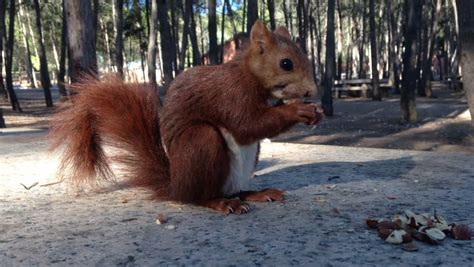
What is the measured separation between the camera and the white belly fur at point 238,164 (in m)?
2.39

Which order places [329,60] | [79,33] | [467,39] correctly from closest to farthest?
[79,33], [467,39], [329,60]

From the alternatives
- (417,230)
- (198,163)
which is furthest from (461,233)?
(198,163)

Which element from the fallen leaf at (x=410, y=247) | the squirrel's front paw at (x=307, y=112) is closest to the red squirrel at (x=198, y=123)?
the squirrel's front paw at (x=307, y=112)

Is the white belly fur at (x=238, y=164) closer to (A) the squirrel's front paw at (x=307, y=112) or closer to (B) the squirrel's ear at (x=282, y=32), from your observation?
(A) the squirrel's front paw at (x=307, y=112)

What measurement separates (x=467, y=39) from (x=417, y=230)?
17.2ft

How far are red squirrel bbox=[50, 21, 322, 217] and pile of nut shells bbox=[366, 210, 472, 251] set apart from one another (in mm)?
617

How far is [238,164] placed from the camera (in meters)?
2.44

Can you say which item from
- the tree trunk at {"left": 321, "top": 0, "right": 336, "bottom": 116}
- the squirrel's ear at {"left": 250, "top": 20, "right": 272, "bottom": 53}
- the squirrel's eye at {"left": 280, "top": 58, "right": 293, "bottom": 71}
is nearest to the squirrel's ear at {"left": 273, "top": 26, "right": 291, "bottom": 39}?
the squirrel's ear at {"left": 250, "top": 20, "right": 272, "bottom": 53}

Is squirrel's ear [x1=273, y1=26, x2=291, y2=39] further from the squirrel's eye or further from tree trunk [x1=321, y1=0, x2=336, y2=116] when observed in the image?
tree trunk [x1=321, y1=0, x2=336, y2=116]

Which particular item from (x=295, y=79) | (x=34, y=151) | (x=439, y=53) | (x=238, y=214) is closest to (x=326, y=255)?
(x=238, y=214)

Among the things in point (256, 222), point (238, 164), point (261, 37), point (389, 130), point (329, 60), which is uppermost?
point (329, 60)

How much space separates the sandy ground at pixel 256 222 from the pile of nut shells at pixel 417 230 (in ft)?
0.13

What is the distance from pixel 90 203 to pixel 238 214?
2.94 feet

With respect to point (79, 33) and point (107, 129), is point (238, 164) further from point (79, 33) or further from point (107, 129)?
point (79, 33)
